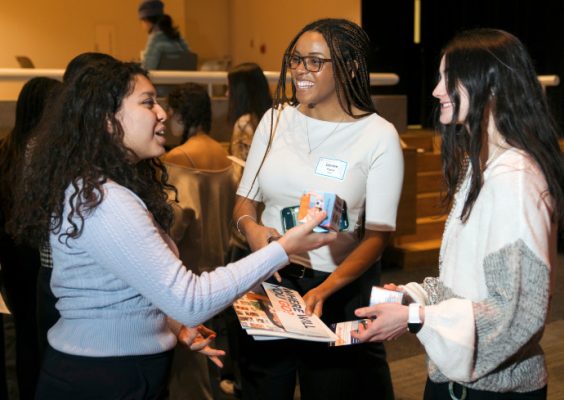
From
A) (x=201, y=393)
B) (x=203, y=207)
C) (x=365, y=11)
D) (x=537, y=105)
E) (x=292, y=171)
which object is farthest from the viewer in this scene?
(x=365, y=11)

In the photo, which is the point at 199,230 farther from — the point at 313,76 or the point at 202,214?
the point at 313,76

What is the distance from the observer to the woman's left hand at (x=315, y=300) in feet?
6.72

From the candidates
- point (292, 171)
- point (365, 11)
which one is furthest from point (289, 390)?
point (365, 11)

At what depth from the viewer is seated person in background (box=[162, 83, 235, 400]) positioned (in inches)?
123

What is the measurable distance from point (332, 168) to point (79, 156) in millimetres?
827

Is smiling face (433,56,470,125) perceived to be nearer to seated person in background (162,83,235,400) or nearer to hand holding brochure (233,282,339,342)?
hand holding brochure (233,282,339,342)

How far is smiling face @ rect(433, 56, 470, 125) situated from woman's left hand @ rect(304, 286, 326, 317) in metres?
0.71

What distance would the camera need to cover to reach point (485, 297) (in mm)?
1489

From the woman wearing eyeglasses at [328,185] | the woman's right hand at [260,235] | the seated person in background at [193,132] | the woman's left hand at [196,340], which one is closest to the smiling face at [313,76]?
the woman wearing eyeglasses at [328,185]

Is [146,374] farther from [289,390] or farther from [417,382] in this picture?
[417,382]

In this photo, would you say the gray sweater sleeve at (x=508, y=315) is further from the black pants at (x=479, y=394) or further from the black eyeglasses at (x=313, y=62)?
the black eyeglasses at (x=313, y=62)

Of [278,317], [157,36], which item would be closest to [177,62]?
[157,36]

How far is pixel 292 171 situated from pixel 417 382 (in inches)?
75.0

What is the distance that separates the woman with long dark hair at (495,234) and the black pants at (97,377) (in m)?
0.56
